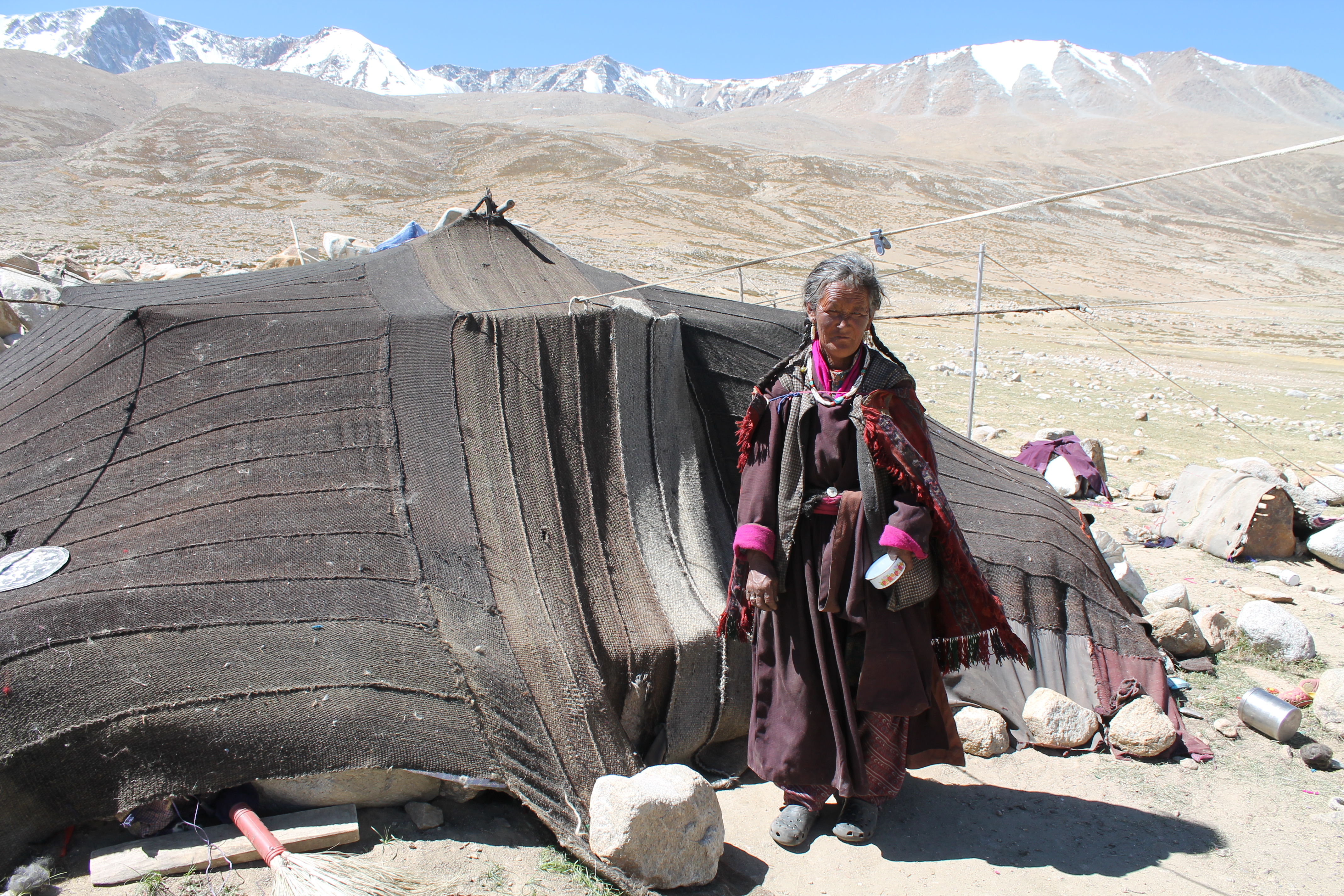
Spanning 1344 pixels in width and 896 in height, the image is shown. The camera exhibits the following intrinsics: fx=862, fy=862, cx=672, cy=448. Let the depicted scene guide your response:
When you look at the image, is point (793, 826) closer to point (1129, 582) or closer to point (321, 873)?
point (321, 873)

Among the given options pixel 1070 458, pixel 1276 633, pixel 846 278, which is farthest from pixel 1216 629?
pixel 846 278

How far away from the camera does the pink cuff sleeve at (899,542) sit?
2271 millimetres

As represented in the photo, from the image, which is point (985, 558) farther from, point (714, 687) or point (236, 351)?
point (236, 351)

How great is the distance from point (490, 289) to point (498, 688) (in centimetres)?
191

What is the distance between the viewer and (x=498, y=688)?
96.2 inches

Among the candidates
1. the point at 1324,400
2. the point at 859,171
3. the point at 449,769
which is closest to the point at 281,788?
the point at 449,769

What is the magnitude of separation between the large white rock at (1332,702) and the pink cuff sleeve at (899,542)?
2294 mm

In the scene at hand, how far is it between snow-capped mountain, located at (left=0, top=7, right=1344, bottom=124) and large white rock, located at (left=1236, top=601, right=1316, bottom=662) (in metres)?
115

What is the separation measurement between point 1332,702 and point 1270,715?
0.36m

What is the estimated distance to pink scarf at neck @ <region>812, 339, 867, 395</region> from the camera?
243 centimetres

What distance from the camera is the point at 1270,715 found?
3244mm

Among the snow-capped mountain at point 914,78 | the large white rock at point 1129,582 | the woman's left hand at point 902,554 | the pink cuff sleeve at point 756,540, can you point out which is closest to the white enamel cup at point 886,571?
the woman's left hand at point 902,554

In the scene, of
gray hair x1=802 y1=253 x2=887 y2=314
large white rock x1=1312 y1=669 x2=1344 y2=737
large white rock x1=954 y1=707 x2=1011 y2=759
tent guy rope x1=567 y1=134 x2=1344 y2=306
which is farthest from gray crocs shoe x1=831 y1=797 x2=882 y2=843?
large white rock x1=1312 y1=669 x2=1344 y2=737

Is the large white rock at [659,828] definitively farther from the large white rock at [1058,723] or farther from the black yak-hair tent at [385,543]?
the large white rock at [1058,723]
